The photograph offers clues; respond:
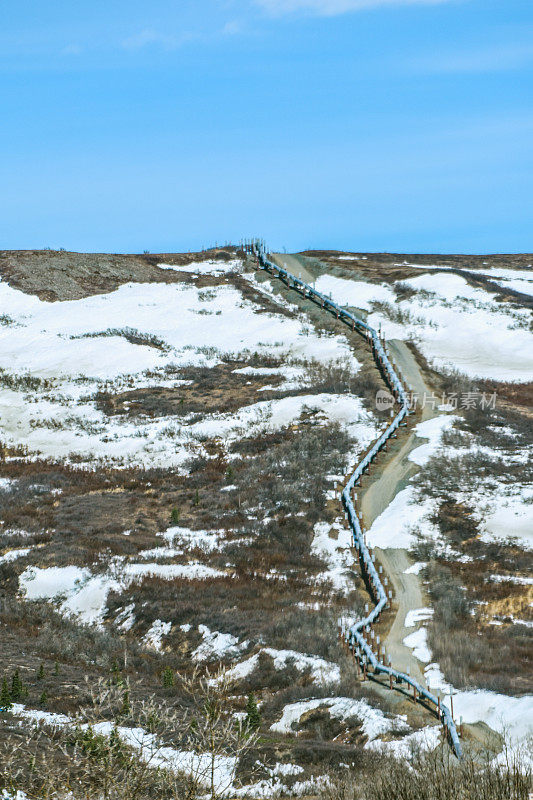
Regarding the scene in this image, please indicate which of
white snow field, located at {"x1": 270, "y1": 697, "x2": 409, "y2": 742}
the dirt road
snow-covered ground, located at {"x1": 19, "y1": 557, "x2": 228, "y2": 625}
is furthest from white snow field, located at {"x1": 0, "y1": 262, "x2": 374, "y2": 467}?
white snow field, located at {"x1": 270, "y1": 697, "x2": 409, "y2": 742}

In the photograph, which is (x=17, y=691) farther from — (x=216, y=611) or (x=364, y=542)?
(x=364, y=542)

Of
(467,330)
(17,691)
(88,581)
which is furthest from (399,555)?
(467,330)

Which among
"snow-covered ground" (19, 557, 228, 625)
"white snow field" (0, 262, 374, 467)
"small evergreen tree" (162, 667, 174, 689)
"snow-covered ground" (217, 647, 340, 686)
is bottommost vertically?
"snow-covered ground" (19, 557, 228, 625)

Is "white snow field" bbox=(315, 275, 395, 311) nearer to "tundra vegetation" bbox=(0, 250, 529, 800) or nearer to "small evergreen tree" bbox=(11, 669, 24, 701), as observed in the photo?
"tundra vegetation" bbox=(0, 250, 529, 800)

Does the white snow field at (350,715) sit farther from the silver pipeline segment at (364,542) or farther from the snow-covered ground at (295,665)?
the snow-covered ground at (295,665)

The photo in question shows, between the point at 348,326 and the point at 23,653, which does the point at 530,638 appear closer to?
the point at 23,653

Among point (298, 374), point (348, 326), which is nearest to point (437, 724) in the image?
point (298, 374)

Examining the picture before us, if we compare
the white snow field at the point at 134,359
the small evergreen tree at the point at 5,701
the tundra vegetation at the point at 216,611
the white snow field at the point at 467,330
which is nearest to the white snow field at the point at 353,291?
the white snow field at the point at 467,330
